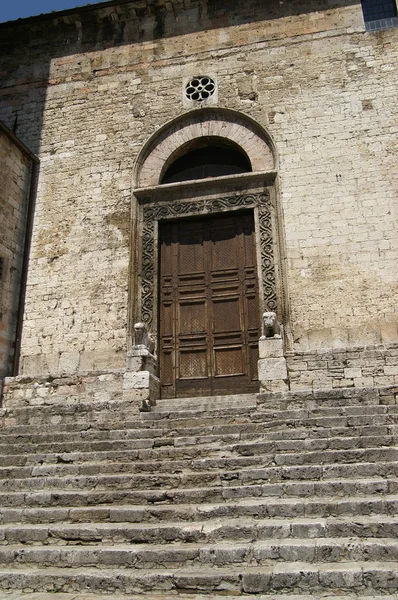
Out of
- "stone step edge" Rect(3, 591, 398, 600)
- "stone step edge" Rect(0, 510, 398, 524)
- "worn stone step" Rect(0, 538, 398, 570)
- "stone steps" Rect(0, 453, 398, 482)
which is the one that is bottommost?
"stone step edge" Rect(3, 591, 398, 600)

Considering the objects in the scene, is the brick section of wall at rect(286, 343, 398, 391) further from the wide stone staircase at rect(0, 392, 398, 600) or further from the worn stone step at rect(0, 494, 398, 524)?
the worn stone step at rect(0, 494, 398, 524)

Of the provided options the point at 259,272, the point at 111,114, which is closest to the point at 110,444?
the point at 259,272

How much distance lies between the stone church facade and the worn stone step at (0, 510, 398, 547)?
3.38 meters

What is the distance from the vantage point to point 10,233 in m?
10.6

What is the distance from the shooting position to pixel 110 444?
6.80 meters

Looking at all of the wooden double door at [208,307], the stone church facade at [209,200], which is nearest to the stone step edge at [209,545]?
the stone church facade at [209,200]

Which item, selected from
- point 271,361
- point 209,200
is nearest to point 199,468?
point 271,361

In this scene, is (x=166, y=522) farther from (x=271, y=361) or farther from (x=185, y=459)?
(x=271, y=361)

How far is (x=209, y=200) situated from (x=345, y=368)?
167 inches

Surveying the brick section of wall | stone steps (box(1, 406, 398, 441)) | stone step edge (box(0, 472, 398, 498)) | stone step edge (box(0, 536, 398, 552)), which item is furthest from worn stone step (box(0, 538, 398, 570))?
the brick section of wall

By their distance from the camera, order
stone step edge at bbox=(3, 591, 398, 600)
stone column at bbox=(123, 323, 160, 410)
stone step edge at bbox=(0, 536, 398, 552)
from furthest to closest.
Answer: stone column at bbox=(123, 323, 160, 410)
stone step edge at bbox=(0, 536, 398, 552)
stone step edge at bbox=(3, 591, 398, 600)

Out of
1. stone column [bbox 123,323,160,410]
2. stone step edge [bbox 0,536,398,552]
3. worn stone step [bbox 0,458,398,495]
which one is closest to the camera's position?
stone step edge [bbox 0,536,398,552]

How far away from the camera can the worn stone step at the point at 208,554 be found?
421 centimetres

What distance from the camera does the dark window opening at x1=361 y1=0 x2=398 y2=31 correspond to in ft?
35.8
